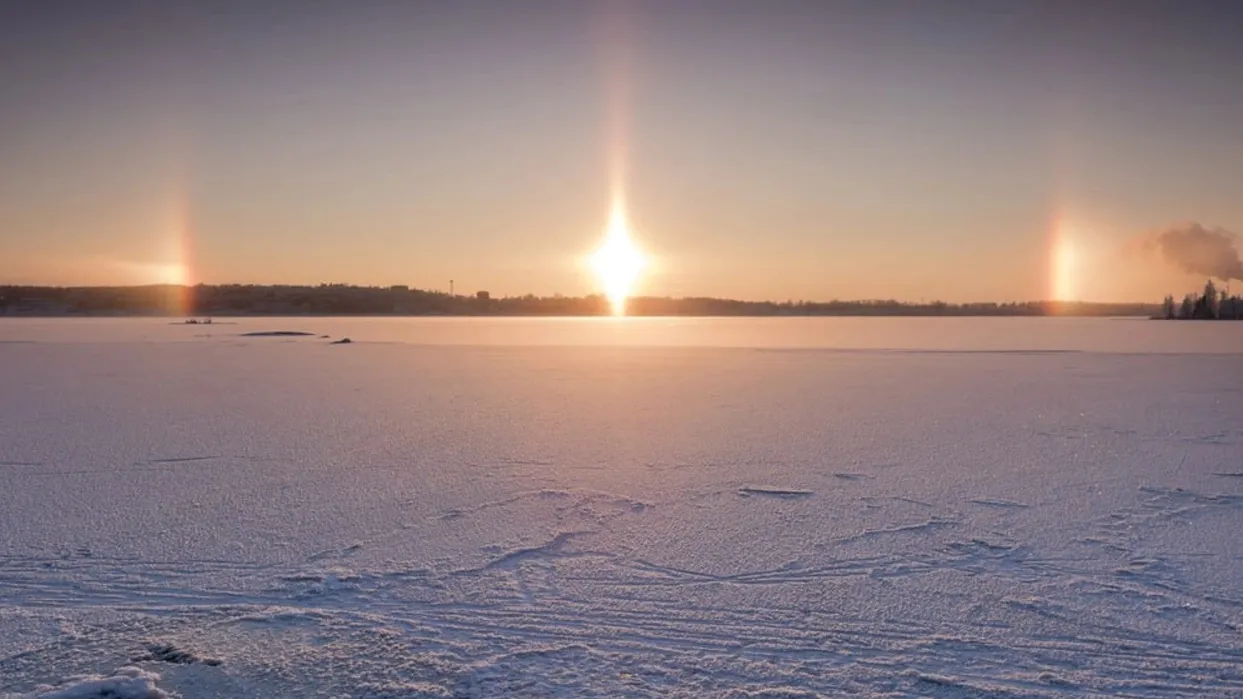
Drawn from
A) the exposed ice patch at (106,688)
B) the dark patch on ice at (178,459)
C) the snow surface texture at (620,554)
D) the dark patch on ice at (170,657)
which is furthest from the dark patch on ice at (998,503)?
the dark patch on ice at (178,459)

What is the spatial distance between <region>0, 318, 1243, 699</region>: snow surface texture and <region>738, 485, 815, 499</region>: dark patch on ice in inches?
0.9

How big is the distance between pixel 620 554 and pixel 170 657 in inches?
67.4

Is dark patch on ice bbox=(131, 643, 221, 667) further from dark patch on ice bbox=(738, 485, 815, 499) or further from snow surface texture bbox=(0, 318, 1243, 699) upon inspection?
dark patch on ice bbox=(738, 485, 815, 499)

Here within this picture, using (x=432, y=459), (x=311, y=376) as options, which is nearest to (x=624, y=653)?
(x=432, y=459)

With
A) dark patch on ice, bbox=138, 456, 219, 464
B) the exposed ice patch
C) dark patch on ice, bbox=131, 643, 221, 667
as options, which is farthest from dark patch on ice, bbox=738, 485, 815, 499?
dark patch on ice, bbox=138, 456, 219, 464

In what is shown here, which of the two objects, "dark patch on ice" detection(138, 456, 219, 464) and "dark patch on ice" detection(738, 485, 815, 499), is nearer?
"dark patch on ice" detection(738, 485, 815, 499)

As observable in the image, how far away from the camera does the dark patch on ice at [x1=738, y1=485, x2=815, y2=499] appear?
427 cm

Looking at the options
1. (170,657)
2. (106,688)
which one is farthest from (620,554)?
(106,688)

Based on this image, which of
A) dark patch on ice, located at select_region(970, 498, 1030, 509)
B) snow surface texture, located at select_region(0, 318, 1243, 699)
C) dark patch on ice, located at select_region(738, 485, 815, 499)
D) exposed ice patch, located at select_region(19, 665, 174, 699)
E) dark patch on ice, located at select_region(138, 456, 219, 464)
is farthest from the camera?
dark patch on ice, located at select_region(138, 456, 219, 464)

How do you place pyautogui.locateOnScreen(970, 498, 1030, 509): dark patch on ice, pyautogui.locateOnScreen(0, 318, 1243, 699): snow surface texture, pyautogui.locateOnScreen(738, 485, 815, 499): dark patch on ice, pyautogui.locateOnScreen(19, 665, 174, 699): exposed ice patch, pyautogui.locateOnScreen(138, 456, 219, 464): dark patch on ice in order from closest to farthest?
1. pyautogui.locateOnScreen(19, 665, 174, 699): exposed ice patch
2. pyautogui.locateOnScreen(0, 318, 1243, 699): snow surface texture
3. pyautogui.locateOnScreen(970, 498, 1030, 509): dark patch on ice
4. pyautogui.locateOnScreen(738, 485, 815, 499): dark patch on ice
5. pyautogui.locateOnScreen(138, 456, 219, 464): dark patch on ice

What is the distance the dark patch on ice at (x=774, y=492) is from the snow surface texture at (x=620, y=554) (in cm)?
2

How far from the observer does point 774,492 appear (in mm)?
4344

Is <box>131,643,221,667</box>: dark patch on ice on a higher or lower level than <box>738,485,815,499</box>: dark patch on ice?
lower

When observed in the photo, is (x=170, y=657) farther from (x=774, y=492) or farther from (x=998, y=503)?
(x=998, y=503)
